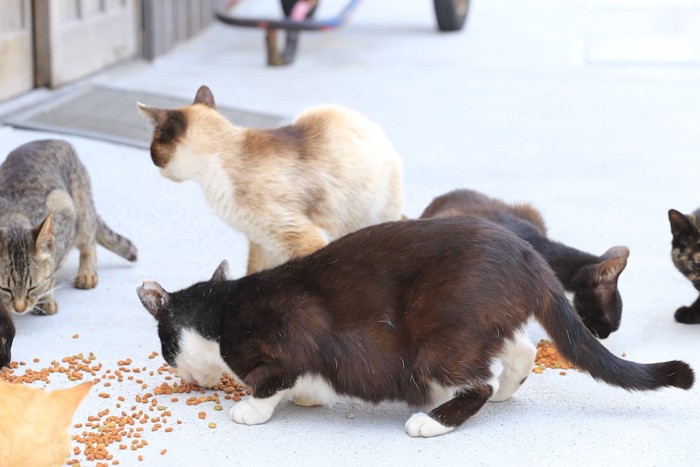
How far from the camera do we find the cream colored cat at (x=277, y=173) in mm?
3768

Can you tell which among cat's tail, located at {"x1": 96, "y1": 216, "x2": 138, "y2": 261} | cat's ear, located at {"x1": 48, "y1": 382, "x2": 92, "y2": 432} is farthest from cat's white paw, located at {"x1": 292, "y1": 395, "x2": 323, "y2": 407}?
cat's tail, located at {"x1": 96, "y1": 216, "x2": 138, "y2": 261}

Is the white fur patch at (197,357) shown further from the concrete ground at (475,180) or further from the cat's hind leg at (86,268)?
the cat's hind leg at (86,268)

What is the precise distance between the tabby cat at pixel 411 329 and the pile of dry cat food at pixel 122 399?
0.21m

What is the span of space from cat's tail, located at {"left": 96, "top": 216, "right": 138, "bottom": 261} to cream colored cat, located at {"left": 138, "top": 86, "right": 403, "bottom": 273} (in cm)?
69

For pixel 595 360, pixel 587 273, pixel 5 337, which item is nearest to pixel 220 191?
pixel 5 337

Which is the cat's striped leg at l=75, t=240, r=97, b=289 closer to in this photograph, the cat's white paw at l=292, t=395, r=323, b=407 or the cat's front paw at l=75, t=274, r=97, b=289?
the cat's front paw at l=75, t=274, r=97, b=289

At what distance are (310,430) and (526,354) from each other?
2.29 ft

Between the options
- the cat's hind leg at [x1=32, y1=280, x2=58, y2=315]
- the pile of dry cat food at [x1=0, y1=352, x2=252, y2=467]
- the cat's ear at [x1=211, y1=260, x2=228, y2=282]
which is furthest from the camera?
the cat's hind leg at [x1=32, y1=280, x2=58, y2=315]

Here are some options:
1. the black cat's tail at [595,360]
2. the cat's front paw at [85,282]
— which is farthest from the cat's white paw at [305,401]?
the cat's front paw at [85,282]

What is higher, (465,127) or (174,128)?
(174,128)

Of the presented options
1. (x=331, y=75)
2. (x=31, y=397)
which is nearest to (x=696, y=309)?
(x=31, y=397)

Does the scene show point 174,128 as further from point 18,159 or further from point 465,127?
point 465,127

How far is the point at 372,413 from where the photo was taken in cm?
328

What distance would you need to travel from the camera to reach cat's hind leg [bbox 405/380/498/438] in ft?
10.1
